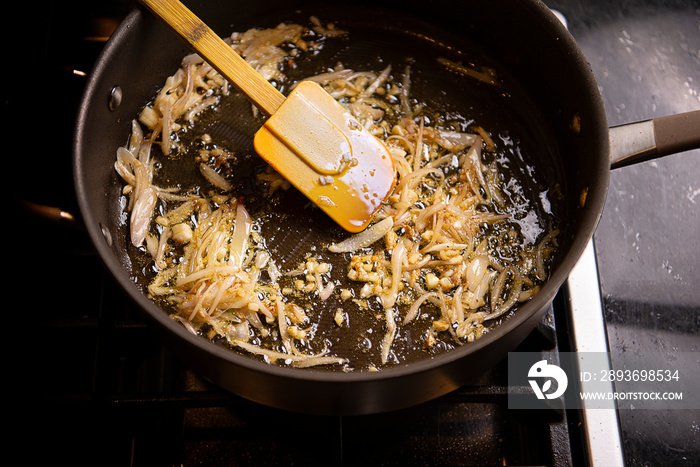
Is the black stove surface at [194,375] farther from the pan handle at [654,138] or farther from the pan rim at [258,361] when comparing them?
the pan handle at [654,138]

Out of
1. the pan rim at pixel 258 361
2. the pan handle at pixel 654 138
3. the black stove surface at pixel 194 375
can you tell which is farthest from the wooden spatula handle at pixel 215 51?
the pan handle at pixel 654 138

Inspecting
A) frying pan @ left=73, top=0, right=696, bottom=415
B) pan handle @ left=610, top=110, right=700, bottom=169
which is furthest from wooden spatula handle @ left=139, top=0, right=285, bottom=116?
pan handle @ left=610, top=110, right=700, bottom=169

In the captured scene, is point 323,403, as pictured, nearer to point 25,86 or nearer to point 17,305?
point 17,305

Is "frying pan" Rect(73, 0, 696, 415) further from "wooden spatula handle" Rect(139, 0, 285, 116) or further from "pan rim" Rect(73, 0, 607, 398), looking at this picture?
"wooden spatula handle" Rect(139, 0, 285, 116)

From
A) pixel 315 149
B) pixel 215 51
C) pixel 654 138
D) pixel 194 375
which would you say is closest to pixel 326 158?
pixel 315 149

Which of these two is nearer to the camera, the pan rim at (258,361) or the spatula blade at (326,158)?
the pan rim at (258,361)

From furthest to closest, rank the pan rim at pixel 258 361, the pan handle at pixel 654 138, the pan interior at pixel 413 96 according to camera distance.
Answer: the pan interior at pixel 413 96 < the pan handle at pixel 654 138 < the pan rim at pixel 258 361
